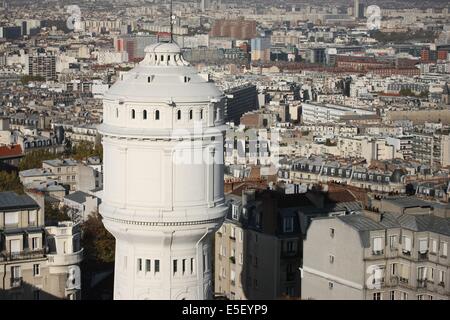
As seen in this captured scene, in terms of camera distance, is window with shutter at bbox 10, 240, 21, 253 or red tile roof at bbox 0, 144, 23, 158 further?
red tile roof at bbox 0, 144, 23, 158

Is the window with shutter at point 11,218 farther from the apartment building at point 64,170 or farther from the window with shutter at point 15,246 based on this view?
the apartment building at point 64,170

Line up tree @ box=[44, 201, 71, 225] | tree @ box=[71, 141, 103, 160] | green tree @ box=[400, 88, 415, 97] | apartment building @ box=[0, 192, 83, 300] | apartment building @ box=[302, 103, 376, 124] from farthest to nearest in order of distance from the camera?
1. green tree @ box=[400, 88, 415, 97]
2. apartment building @ box=[302, 103, 376, 124]
3. tree @ box=[71, 141, 103, 160]
4. tree @ box=[44, 201, 71, 225]
5. apartment building @ box=[0, 192, 83, 300]

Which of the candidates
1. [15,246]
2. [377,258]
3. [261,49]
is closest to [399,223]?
[377,258]

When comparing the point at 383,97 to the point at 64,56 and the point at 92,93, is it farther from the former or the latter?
the point at 64,56

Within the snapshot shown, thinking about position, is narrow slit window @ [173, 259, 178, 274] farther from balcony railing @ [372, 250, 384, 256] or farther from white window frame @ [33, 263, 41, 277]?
white window frame @ [33, 263, 41, 277]

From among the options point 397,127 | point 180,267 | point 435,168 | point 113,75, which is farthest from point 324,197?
point 113,75

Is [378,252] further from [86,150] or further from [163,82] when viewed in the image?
[86,150]

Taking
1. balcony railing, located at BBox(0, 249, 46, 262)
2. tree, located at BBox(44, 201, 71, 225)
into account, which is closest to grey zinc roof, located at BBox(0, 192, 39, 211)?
balcony railing, located at BBox(0, 249, 46, 262)

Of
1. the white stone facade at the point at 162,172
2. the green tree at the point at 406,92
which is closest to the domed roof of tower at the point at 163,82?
the white stone facade at the point at 162,172
